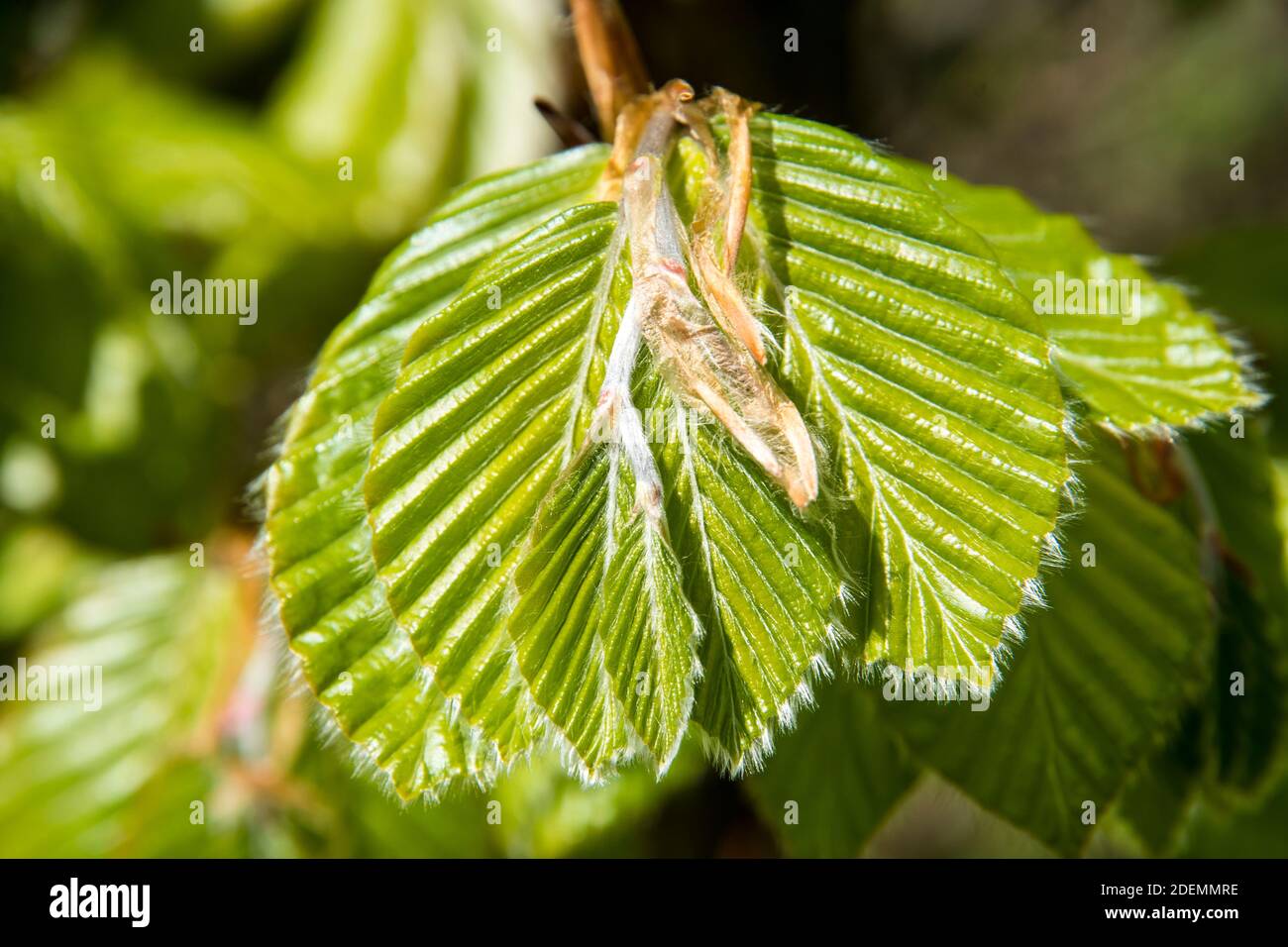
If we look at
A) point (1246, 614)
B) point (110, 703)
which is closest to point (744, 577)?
point (1246, 614)

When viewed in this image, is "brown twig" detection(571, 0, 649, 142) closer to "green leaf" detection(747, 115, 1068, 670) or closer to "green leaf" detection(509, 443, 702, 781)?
"green leaf" detection(747, 115, 1068, 670)

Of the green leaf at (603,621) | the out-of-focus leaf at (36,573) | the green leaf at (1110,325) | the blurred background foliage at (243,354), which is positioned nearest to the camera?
the green leaf at (603,621)

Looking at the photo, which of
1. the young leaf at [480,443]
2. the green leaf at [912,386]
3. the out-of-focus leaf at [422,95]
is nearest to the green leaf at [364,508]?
the young leaf at [480,443]

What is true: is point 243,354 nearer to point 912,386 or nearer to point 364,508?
point 364,508

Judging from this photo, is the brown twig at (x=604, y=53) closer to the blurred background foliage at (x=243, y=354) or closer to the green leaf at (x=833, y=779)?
the blurred background foliage at (x=243, y=354)
